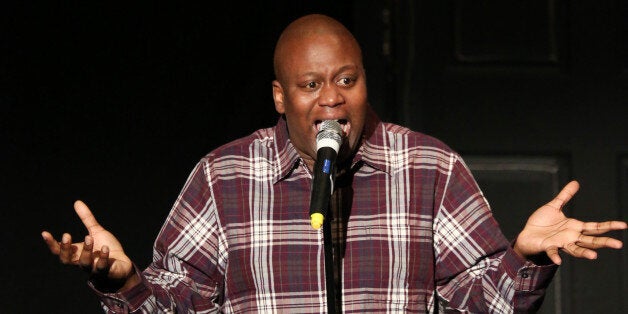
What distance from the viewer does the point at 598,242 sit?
2391mm

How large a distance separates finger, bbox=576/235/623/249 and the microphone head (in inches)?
20.8

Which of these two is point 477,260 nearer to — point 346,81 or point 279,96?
point 346,81

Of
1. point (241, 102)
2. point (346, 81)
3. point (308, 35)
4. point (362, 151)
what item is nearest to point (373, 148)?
point (362, 151)

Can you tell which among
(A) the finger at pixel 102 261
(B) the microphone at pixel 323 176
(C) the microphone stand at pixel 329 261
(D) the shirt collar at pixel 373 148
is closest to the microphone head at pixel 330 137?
(B) the microphone at pixel 323 176

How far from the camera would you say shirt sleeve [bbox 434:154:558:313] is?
2.67m

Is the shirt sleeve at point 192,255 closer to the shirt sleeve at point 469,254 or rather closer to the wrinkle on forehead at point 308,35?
the wrinkle on forehead at point 308,35

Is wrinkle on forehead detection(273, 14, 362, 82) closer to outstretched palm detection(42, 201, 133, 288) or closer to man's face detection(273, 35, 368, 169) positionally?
man's face detection(273, 35, 368, 169)

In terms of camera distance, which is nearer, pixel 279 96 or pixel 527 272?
pixel 527 272

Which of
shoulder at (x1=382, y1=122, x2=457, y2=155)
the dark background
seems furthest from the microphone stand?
the dark background

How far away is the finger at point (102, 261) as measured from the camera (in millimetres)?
2494

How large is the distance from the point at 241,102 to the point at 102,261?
1.49 metres

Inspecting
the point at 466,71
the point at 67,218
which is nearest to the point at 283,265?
the point at 67,218

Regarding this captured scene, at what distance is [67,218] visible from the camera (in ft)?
12.3

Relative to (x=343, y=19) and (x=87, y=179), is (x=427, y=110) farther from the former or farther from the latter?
(x=87, y=179)
